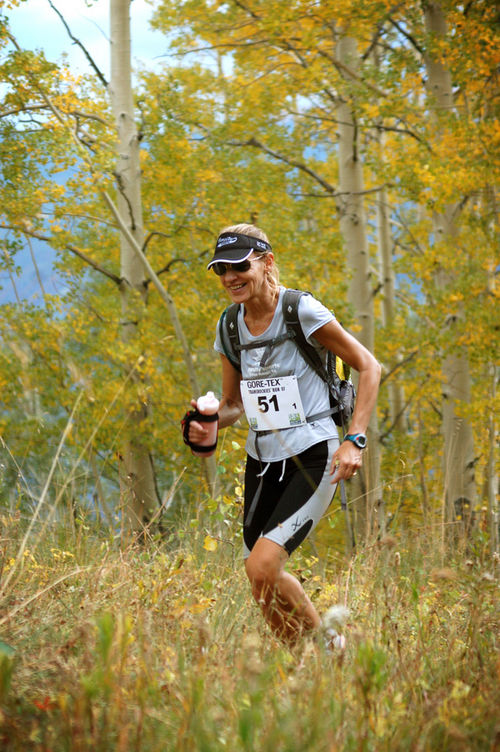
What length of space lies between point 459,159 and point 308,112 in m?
7.17

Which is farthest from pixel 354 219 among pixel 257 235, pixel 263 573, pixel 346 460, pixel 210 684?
pixel 210 684

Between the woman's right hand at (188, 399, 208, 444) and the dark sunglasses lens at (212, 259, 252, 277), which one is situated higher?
A: the dark sunglasses lens at (212, 259, 252, 277)

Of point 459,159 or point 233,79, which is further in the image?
point 233,79

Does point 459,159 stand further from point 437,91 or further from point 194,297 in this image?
point 194,297

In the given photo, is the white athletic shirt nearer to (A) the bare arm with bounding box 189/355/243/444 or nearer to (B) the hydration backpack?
(B) the hydration backpack

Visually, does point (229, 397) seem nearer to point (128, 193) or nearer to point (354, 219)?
point (354, 219)

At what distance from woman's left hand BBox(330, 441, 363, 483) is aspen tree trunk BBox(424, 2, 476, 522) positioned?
337 inches

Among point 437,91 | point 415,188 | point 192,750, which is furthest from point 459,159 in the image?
point 192,750

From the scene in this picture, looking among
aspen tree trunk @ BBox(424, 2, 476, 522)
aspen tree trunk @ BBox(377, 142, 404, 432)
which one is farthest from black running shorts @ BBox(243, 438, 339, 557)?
aspen tree trunk @ BBox(377, 142, 404, 432)

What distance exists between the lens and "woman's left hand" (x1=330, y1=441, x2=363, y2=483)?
3582mm

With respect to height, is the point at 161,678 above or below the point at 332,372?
below

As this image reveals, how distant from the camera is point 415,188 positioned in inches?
471

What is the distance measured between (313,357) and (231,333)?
43 cm

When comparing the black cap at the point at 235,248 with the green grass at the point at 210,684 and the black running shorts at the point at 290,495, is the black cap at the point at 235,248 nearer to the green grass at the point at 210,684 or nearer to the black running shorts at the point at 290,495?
the black running shorts at the point at 290,495
